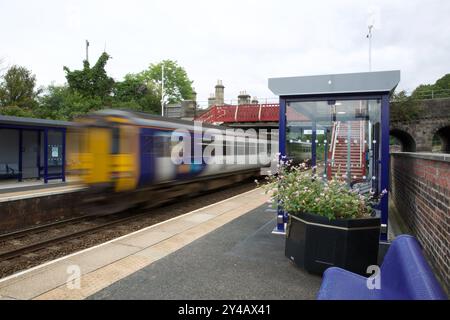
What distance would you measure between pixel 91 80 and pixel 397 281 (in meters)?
38.9

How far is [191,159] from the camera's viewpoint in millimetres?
11352

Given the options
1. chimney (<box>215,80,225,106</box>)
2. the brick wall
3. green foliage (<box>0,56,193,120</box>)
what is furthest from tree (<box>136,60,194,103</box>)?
the brick wall

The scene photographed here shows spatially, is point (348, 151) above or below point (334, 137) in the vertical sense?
below

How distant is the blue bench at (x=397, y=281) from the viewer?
73.1 inches

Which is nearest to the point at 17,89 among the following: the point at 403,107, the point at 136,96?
the point at 136,96

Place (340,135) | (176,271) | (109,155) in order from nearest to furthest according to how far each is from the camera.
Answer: (176,271) → (340,135) → (109,155)

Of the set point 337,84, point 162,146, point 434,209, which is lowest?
point 434,209

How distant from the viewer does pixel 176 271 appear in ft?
14.5

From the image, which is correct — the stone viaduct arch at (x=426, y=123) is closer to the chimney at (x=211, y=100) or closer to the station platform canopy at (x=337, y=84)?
the station platform canopy at (x=337, y=84)

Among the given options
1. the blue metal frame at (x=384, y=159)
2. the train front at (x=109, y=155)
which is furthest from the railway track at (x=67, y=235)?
the blue metal frame at (x=384, y=159)

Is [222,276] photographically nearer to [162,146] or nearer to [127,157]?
[127,157]

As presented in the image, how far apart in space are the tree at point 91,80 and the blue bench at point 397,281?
122ft

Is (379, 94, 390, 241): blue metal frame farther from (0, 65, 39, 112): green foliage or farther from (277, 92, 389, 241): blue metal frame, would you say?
(0, 65, 39, 112): green foliage

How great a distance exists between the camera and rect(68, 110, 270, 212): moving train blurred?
852 cm
